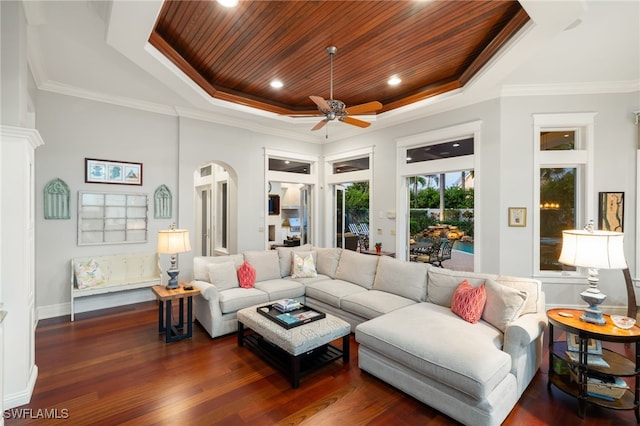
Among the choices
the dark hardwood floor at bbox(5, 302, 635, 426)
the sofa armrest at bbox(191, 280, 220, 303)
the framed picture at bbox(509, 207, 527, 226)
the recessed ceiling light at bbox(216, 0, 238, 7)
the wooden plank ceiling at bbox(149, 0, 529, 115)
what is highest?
the wooden plank ceiling at bbox(149, 0, 529, 115)

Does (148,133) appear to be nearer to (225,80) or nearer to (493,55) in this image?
(225,80)

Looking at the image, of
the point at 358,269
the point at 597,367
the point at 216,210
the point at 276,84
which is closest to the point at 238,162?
the point at 216,210

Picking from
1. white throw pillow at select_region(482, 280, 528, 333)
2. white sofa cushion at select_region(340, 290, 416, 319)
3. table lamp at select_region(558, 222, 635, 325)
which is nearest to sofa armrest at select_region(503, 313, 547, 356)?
white throw pillow at select_region(482, 280, 528, 333)

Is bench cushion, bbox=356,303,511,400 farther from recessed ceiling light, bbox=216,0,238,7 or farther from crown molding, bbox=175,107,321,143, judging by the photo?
crown molding, bbox=175,107,321,143

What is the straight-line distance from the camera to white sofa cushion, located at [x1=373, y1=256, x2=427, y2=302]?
3.54 metres

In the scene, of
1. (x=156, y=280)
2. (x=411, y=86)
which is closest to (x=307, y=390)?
(x=156, y=280)

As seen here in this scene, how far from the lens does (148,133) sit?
5.00 m

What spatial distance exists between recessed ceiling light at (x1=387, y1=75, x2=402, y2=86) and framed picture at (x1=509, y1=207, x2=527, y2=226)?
98.8 inches

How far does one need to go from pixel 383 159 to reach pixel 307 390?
4.45 metres

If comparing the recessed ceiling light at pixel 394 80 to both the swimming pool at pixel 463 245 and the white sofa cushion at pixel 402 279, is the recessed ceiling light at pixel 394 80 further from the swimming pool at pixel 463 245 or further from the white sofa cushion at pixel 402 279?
the swimming pool at pixel 463 245

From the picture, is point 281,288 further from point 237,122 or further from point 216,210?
point 216,210

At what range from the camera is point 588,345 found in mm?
2463

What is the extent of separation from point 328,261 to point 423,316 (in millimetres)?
2167

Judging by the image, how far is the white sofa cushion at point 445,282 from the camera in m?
→ 3.14
